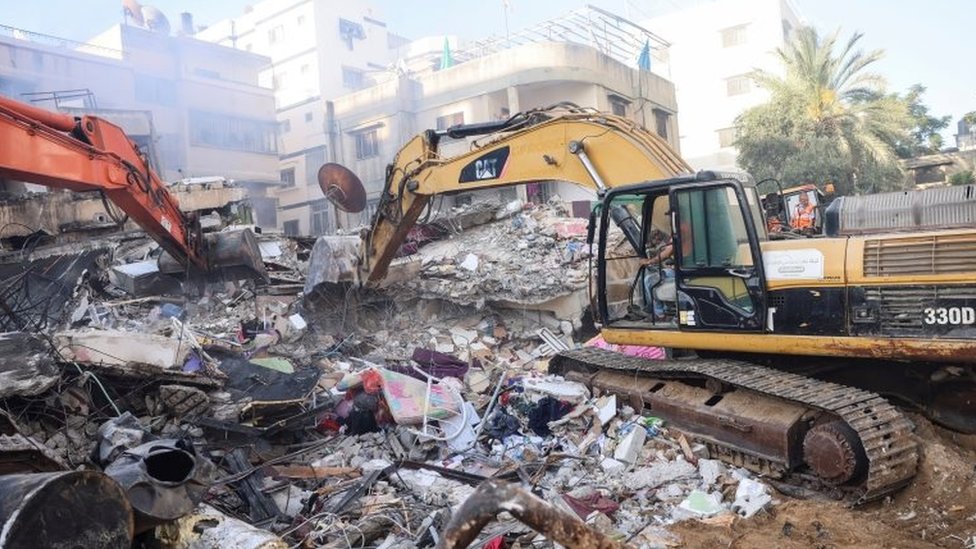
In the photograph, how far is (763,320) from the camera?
16.5ft

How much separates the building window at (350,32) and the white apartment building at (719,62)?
1644 cm

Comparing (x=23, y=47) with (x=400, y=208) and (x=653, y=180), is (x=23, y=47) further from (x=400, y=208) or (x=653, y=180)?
(x=653, y=180)

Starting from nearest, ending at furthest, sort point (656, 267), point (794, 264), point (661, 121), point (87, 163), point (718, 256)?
point (794, 264) → point (718, 256) → point (656, 267) → point (87, 163) → point (661, 121)

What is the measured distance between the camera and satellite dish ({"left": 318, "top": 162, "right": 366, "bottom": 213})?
9117 millimetres

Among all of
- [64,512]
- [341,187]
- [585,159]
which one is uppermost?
[341,187]

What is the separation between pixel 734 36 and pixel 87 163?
34368 mm

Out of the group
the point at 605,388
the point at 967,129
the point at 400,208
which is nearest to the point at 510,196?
the point at 400,208

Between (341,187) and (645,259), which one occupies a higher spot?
(341,187)

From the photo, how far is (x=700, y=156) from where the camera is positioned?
119 ft

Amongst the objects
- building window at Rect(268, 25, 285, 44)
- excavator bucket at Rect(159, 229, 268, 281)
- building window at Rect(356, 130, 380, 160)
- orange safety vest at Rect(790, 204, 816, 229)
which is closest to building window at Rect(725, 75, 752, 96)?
building window at Rect(356, 130, 380, 160)

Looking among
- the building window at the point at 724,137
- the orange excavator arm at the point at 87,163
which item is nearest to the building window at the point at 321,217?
the orange excavator arm at the point at 87,163

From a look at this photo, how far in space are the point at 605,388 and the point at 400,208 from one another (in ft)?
11.6

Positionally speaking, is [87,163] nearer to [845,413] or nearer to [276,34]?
[845,413]

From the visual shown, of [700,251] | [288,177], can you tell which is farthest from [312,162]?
[700,251]
